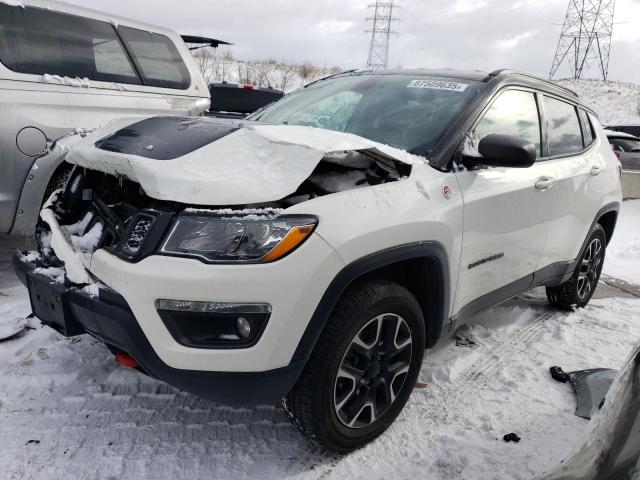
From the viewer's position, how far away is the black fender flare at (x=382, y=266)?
77.9 inches

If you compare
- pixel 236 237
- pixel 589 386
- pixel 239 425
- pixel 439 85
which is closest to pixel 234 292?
pixel 236 237

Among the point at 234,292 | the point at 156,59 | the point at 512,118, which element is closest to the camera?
the point at 234,292

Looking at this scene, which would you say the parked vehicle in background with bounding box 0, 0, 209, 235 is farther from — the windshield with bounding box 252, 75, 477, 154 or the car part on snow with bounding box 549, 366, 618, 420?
the car part on snow with bounding box 549, 366, 618, 420

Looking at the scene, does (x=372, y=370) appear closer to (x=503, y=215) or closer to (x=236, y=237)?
(x=236, y=237)

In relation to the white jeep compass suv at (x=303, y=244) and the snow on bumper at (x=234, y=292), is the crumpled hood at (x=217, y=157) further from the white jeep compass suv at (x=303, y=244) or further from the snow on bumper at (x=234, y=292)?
the snow on bumper at (x=234, y=292)

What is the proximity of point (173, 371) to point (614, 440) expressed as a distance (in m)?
1.42

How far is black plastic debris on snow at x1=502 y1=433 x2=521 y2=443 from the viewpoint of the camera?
2.52m

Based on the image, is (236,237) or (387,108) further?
(387,108)

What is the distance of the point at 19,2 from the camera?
4141mm

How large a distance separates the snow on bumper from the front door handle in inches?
68.8

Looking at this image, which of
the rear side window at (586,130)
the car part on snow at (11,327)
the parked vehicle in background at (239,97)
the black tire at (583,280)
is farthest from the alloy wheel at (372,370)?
the parked vehicle in background at (239,97)

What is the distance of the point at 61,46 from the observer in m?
4.34

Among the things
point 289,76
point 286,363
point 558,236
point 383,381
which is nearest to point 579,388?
point 558,236

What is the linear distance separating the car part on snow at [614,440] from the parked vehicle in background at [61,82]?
3625mm
